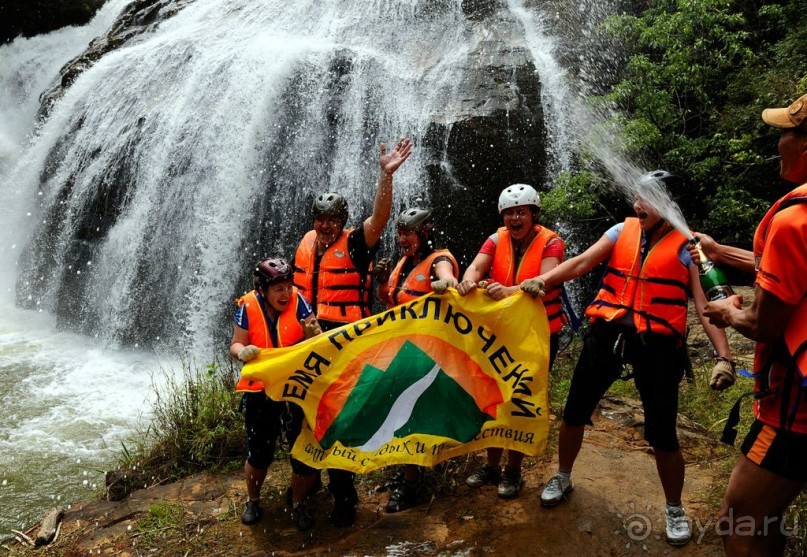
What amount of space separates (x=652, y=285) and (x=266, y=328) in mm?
2441

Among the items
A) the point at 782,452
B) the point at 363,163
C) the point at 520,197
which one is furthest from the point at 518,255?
the point at 363,163

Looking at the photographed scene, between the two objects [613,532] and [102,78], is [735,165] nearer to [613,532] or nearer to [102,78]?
[613,532]

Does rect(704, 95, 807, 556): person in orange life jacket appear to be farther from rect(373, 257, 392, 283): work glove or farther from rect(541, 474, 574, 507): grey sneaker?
rect(373, 257, 392, 283): work glove

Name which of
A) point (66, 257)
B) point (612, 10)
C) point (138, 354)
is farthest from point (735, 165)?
point (66, 257)

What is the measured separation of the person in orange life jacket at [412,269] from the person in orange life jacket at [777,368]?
214 centimetres

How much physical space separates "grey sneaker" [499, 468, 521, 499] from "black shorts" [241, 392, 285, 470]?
1.61m

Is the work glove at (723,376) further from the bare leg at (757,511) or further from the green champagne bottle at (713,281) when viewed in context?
the bare leg at (757,511)

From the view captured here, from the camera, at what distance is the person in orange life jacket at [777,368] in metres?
2.21

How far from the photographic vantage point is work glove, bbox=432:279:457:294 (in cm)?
388

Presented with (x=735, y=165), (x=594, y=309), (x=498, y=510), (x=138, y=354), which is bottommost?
(x=138, y=354)

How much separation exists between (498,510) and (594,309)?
1511mm

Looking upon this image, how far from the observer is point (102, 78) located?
13.8 metres

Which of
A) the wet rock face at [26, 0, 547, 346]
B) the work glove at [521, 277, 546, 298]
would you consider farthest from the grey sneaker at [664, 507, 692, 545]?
the wet rock face at [26, 0, 547, 346]

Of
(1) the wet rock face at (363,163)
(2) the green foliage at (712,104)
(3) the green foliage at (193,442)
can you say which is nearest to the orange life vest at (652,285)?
(3) the green foliage at (193,442)
